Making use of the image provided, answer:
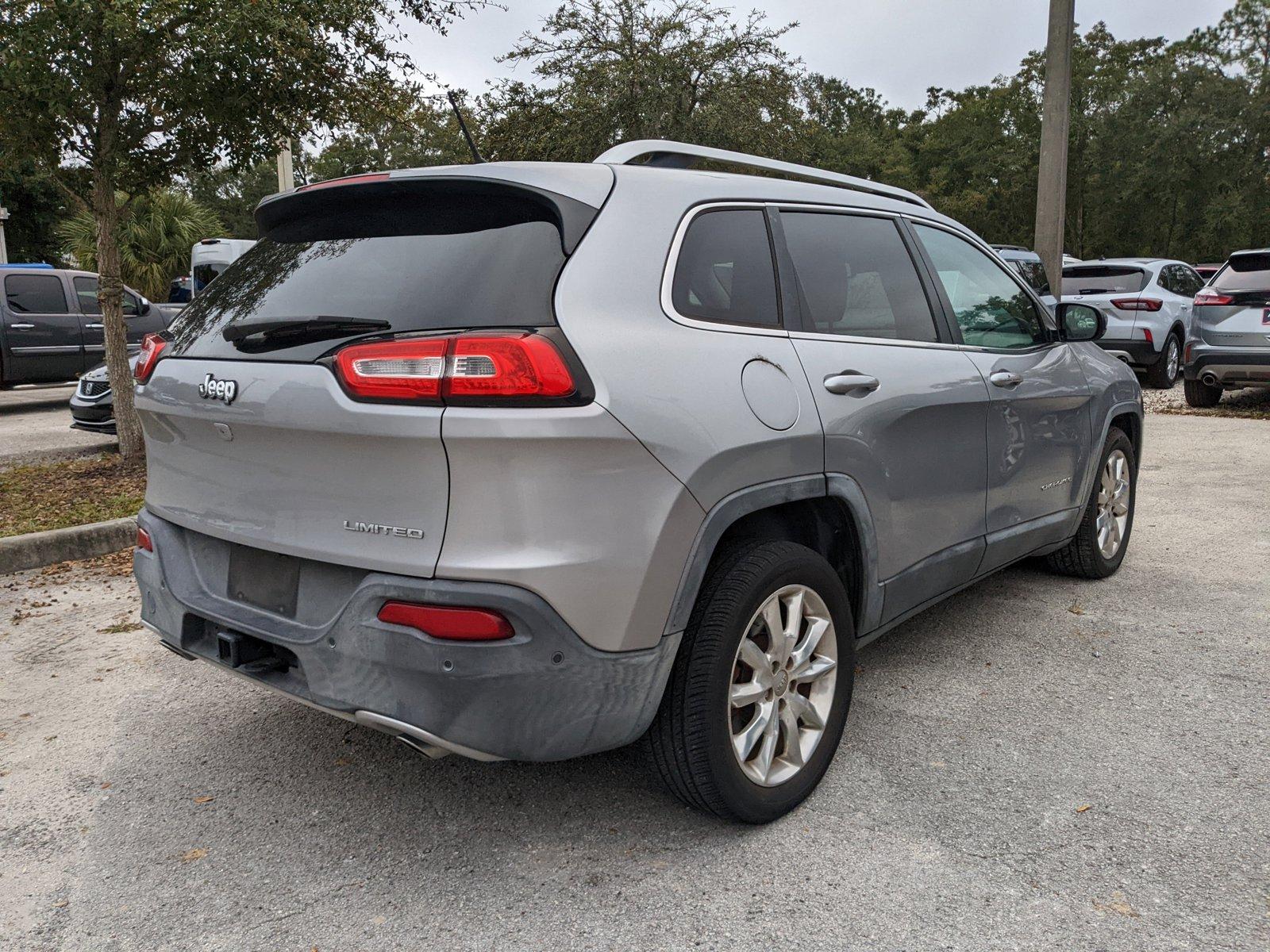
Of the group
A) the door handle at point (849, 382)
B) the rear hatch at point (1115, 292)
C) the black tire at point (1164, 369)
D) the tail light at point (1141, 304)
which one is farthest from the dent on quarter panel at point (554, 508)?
the black tire at point (1164, 369)

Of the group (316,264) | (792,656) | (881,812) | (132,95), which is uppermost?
(132,95)

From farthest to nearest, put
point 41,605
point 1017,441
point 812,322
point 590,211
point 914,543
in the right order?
point 41,605, point 1017,441, point 914,543, point 812,322, point 590,211

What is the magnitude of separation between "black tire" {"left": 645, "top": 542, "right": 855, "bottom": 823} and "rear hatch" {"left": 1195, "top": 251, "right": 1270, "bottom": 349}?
1013cm

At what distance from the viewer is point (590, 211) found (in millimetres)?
2607

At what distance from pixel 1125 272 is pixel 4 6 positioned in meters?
12.9

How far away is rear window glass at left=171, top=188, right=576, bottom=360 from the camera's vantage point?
245 cm

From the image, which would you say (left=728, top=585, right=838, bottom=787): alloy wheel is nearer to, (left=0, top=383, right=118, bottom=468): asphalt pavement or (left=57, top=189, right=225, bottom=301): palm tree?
(left=0, top=383, right=118, bottom=468): asphalt pavement

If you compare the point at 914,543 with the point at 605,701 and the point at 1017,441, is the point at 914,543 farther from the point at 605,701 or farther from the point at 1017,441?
the point at 605,701

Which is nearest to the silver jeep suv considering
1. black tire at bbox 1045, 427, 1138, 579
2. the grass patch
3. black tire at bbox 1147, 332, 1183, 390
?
black tire at bbox 1045, 427, 1138, 579

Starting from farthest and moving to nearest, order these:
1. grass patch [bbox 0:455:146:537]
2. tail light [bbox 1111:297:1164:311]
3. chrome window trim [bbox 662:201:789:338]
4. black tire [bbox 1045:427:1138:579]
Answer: tail light [bbox 1111:297:1164:311]
grass patch [bbox 0:455:146:537]
black tire [bbox 1045:427:1138:579]
chrome window trim [bbox 662:201:789:338]

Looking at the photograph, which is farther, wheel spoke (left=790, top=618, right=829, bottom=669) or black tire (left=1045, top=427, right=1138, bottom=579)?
black tire (left=1045, top=427, right=1138, bottom=579)

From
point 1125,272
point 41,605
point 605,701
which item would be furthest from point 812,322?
point 1125,272

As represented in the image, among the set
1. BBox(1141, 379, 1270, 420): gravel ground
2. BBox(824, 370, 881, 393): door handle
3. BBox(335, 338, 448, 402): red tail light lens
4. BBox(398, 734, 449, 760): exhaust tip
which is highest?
BBox(335, 338, 448, 402): red tail light lens

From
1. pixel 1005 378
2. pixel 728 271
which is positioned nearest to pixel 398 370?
pixel 728 271
